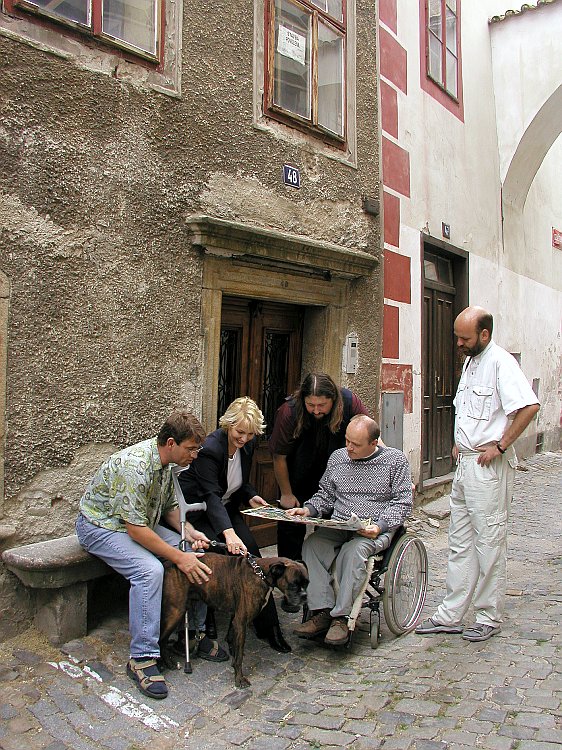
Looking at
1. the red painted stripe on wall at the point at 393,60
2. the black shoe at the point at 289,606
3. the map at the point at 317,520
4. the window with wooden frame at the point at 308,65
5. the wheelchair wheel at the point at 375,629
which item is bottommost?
the wheelchair wheel at the point at 375,629

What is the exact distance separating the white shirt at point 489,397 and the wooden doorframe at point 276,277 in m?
1.80

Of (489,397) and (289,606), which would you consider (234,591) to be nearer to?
(289,606)

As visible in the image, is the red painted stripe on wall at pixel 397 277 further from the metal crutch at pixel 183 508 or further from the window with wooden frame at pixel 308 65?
the metal crutch at pixel 183 508

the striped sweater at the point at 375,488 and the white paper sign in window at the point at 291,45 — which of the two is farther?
the white paper sign in window at the point at 291,45

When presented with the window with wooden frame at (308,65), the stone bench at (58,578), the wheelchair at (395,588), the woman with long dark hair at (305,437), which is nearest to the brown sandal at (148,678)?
the stone bench at (58,578)

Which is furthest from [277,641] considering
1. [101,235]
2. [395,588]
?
[101,235]

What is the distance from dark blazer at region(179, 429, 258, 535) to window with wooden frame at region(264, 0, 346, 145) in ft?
9.50

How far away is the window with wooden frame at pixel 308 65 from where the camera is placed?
5879 millimetres

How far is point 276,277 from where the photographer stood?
5855 mm

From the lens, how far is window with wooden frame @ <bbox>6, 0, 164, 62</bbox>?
167 inches

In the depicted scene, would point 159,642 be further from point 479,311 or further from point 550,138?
point 550,138

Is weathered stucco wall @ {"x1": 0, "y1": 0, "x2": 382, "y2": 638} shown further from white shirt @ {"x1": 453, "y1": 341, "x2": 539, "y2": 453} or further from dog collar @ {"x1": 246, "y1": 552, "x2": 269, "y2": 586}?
white shirt @ {"x1": 453, "y1": 341, "x2": 539, "y2": 453}

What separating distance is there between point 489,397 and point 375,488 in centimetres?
82

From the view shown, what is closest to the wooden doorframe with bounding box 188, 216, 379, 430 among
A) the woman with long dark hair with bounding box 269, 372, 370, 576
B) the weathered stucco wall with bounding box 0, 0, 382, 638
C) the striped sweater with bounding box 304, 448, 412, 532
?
the weathered stucco wall with bounding box 0, 0, 382, 638
